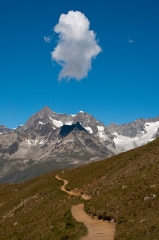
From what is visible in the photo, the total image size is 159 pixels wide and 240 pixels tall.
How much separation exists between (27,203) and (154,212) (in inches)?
Result: 1589

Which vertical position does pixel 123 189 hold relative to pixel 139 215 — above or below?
above

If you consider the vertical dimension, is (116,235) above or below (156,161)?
below

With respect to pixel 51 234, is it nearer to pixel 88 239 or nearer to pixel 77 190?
pixel 88 239

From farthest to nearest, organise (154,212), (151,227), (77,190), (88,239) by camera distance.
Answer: (77,190) → (154,212) → (88,239) → (151,227)

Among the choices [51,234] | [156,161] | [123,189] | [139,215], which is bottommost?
[51,234]

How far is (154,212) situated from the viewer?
26812mm

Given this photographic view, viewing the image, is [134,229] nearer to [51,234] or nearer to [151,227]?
[151,227]

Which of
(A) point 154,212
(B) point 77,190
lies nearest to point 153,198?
(A) point 154,212

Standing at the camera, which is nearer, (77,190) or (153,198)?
(153,198)

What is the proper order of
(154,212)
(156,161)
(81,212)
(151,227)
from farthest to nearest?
(156,161) → (81,212) → (154,212) → (151,227)

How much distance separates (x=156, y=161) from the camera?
46.6 meters

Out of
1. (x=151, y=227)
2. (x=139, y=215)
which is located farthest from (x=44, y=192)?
(x=151, y=227)

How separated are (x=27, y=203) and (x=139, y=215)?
39.2 meters

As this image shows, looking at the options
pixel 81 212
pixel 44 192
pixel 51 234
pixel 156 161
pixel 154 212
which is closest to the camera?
pixel 154 212
